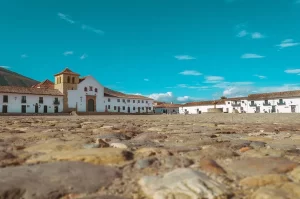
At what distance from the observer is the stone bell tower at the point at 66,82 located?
143 ft

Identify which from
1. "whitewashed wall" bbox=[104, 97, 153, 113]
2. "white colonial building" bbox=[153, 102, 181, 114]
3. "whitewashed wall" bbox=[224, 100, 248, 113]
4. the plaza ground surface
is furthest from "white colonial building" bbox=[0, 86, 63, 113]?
the plaza ground surface

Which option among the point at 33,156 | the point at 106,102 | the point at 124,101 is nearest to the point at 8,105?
the point at 106,102

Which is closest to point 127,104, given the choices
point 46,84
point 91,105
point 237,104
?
point 91,105

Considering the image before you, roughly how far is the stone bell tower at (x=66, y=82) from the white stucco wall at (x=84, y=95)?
67 centimetres

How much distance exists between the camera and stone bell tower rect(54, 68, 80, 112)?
43594 millimetres

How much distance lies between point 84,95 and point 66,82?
4.16m

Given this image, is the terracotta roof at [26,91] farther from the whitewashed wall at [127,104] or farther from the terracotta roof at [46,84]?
the whitewashed wall at [127,104]

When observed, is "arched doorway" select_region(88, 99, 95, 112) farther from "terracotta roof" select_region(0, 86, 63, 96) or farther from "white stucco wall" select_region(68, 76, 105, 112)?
"terracotta roof" select_region(0, 86, 63, 96)

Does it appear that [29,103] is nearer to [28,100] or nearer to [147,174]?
[28,100]

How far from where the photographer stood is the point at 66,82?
44000 mm

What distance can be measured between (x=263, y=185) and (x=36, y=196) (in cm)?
127

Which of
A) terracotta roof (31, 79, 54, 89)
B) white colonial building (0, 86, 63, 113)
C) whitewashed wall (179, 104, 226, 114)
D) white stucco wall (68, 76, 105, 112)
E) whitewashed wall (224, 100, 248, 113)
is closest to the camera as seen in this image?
white colonial building (0, 86, 63, 113)

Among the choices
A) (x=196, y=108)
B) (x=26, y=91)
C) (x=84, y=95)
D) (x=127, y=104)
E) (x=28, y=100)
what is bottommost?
(x=196, y=108)

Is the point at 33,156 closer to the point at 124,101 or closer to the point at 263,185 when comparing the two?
the point at 263,185
